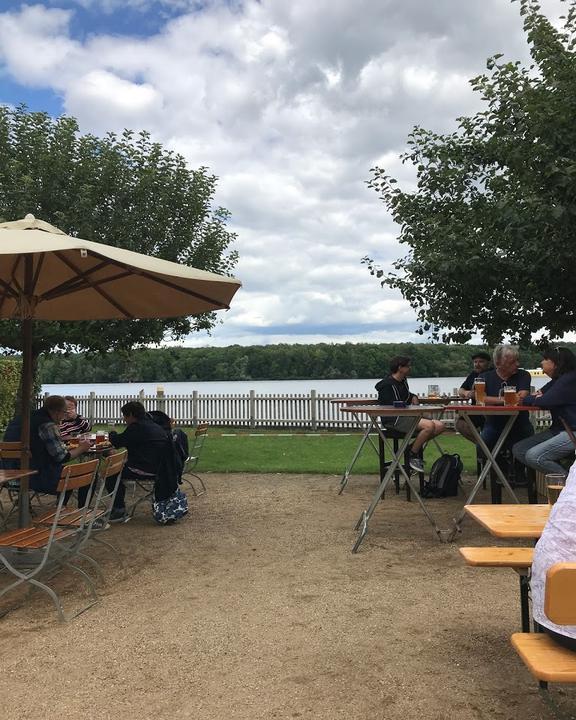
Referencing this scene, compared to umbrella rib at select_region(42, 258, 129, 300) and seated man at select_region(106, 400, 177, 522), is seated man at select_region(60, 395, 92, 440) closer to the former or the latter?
seated man at select_region(106, 400, 177, 522)

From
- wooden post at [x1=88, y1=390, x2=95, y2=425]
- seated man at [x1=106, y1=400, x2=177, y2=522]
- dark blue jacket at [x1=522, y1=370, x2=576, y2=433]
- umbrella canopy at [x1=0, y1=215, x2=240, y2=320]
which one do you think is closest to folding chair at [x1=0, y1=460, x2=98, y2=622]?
umbrella canopy at [x1=0, y1=215, x2=240, y2=320]

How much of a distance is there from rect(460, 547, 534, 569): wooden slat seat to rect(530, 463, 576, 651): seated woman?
0.42 metres

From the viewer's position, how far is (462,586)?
374 centimetres

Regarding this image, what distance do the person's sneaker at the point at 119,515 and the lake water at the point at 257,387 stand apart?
315 inches

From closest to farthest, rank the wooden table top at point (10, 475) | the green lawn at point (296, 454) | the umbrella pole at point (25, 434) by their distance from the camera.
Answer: the wooden table top at point (10, 475)
the umbrella pole at point (25, 434)
the green lawn at point (296, 454)

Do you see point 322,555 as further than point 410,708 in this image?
Yes

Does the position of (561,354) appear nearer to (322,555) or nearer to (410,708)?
(322,555)

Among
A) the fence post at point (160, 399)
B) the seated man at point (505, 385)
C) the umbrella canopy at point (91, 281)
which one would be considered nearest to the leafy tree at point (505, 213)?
the seated man at point (505, 385)

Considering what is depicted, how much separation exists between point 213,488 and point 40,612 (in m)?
4.20

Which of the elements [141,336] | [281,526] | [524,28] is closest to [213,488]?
[281,526]

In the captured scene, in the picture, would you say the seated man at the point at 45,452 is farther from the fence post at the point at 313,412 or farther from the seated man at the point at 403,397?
the fence post at the point at 313,412

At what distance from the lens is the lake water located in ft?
49.4

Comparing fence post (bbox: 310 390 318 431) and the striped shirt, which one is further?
fence post (bbox: 310 390 318 431)

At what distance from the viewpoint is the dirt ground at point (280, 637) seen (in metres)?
2.39
